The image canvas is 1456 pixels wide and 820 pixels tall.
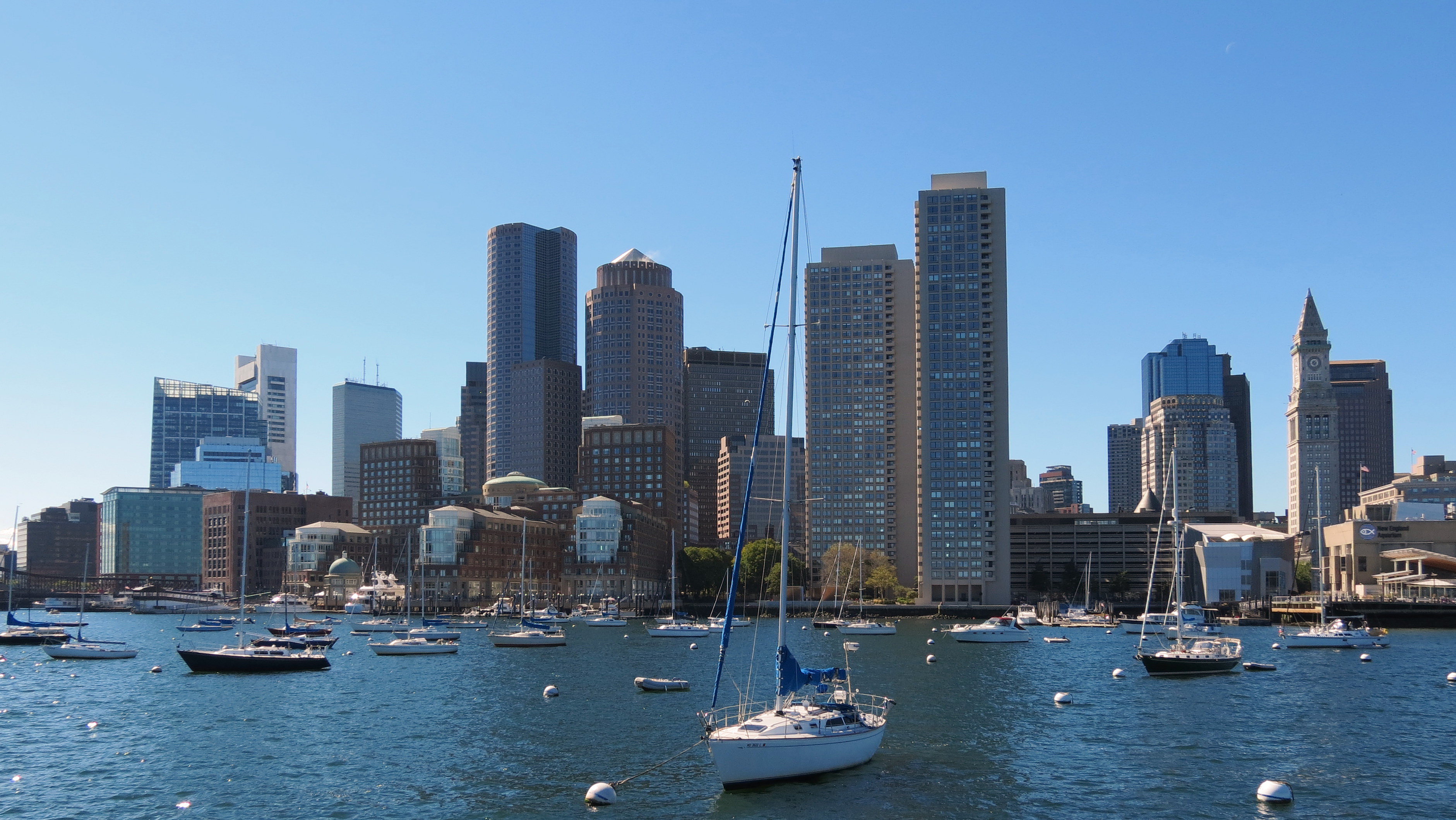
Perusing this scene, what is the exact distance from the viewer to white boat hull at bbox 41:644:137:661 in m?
122

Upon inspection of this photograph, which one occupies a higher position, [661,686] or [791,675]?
[791,675]

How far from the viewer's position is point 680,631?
161 metres

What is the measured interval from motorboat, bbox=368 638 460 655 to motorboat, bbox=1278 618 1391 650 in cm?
9580

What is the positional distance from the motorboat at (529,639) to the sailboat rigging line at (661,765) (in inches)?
3096

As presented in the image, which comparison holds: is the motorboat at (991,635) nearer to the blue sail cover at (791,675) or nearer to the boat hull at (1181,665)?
the boat hull at (1181,665)

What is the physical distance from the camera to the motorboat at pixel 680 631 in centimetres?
16038

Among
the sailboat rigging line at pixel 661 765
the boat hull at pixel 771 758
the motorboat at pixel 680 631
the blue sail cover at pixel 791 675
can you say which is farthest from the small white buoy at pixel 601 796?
the motorboat at pixel 680 631

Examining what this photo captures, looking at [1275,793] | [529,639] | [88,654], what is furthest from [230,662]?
[1275,793]

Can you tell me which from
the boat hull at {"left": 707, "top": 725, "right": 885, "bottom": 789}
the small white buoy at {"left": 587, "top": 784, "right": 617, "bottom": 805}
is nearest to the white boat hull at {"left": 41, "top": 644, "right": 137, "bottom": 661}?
the small white buoy at {"left": 587, "top": 784, "right": 617, "bottom": 805}

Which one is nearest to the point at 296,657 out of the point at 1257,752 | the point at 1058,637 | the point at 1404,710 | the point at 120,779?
the point at 120,779

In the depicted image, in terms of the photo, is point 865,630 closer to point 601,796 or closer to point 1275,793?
point 1275,793

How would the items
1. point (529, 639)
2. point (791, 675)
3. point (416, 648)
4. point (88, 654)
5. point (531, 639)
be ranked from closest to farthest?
point (791, 675) < point (88, 654) < point (416, 648) < point (529, 639) < point (531, 639)

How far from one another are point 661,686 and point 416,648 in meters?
48.8

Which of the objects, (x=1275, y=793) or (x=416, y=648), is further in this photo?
(x=416, y=648)
